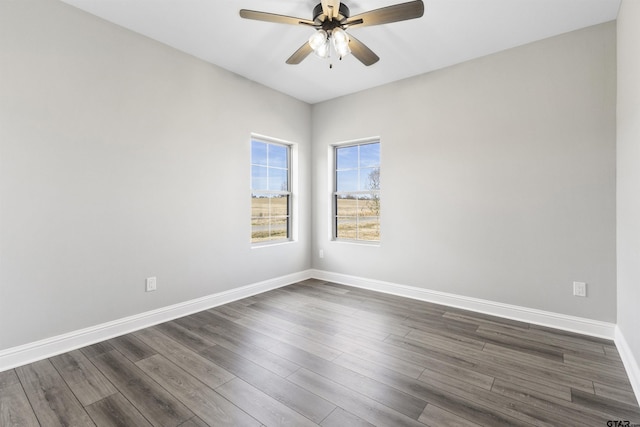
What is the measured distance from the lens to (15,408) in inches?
65.8

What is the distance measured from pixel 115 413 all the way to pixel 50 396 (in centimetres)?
52

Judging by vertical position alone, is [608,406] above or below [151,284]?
below

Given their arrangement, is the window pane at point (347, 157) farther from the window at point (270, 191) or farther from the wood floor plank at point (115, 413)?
the wood floor plank at point (115, 413)

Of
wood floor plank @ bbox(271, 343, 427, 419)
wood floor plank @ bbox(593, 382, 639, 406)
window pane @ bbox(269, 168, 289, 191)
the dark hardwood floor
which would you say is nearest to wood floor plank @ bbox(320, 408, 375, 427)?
the dark hardwood floor

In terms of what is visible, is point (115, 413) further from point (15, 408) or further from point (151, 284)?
point (151, 284)

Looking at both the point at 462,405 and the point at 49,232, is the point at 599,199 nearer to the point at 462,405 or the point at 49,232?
the point at 462,405

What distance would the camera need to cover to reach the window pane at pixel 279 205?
4.24m

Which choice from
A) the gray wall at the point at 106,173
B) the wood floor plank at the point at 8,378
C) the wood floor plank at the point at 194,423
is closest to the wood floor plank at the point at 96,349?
the gray wall at the point at 106,173

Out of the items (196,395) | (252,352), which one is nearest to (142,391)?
(196,395)

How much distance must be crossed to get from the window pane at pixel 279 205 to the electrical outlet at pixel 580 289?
11.2ft

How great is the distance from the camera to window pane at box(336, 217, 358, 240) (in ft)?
14.3

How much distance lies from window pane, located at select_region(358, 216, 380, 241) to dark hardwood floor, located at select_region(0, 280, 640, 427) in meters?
1.41

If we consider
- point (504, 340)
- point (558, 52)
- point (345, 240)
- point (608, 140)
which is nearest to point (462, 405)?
point (504, 340)

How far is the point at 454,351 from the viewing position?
231 centimetres
